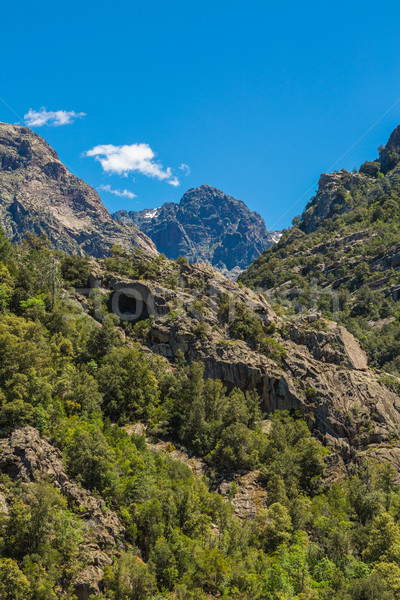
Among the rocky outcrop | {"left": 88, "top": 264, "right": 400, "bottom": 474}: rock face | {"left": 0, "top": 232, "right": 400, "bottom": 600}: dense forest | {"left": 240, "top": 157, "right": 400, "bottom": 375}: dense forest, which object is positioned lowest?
{"left": 0, "top": 232, "right": 400, "bottom": 600}: dense forest

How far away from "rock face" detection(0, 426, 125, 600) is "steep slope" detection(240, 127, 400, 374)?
67.1 metres

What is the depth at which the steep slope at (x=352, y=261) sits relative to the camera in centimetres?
10081

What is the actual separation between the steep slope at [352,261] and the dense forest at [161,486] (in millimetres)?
44272

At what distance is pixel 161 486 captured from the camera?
34812mm

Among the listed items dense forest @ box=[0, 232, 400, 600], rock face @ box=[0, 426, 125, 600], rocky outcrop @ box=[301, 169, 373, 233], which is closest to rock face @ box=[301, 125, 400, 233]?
rocky outcrop @ box=[301, 169, 373, 233]

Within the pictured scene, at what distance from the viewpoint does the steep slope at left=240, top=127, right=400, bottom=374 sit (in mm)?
100812

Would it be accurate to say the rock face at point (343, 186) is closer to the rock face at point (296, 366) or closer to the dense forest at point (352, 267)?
the dense forest at point (352, 267)

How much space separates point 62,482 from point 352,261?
113 meters

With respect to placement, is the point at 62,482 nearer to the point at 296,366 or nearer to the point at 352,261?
the point at 296,366

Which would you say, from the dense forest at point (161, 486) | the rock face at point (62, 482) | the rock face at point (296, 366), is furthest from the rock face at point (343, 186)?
the rock face at point (62, 482)

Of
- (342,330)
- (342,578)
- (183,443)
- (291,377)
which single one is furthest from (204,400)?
(342,330)

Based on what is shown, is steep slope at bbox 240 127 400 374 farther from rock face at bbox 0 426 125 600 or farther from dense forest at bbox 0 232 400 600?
rock face at bbox 0 426 125 600

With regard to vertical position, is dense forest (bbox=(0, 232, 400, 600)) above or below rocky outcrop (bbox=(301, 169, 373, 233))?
below

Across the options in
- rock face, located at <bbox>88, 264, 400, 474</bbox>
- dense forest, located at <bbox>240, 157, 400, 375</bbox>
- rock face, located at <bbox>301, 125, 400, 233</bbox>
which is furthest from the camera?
rock face, located at <bbox>301, 125, 400, 233</bbox>
